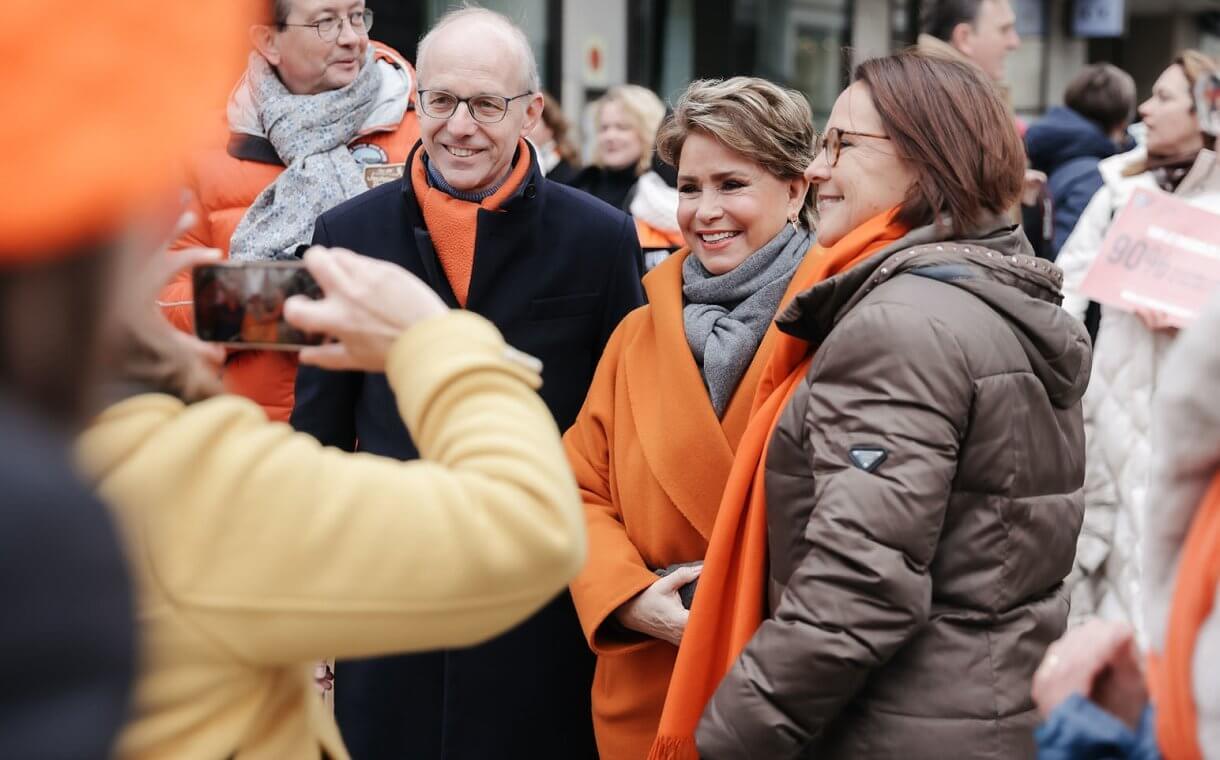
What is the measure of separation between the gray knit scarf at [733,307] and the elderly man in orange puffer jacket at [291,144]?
1176 millimetres

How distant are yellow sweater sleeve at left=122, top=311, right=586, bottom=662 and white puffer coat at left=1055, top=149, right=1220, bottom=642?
4.00 meters

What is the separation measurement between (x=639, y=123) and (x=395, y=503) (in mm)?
6655

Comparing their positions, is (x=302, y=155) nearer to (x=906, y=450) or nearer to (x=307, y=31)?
(x=307, y=31)

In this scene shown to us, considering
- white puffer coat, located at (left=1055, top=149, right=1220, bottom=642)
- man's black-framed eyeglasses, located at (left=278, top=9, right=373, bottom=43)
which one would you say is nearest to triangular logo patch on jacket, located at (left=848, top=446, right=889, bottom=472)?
man's black-framed eyeglasses, located at (left=278, top=9, right=373, bottom=43)

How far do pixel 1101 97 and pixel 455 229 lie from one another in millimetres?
5224

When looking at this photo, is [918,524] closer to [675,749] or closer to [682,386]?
[675,749]

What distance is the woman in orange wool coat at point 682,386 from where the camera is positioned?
9.99 feet

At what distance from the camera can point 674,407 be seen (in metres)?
3.08

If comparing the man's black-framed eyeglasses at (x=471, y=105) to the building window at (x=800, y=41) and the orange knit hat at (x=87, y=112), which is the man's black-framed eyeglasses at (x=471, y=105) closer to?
the orange knit hat at (x=87, y=112)

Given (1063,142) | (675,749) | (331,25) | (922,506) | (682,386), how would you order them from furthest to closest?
1. (1063,142)
2. (331,25)
3. (682,386)
4. (675,749)
5. (922,506)

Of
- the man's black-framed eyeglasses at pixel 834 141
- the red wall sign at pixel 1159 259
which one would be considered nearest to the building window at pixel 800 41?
the red wall sign at pixel 1159 259

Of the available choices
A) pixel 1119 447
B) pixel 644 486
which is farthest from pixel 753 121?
pixel 1119 447

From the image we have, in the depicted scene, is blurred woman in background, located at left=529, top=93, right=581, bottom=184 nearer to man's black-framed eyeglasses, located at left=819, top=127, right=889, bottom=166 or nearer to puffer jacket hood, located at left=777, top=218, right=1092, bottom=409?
man's black-framed eyeglasses, located at left=819, top=127, right=889, bottom=166

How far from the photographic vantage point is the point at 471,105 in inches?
137
